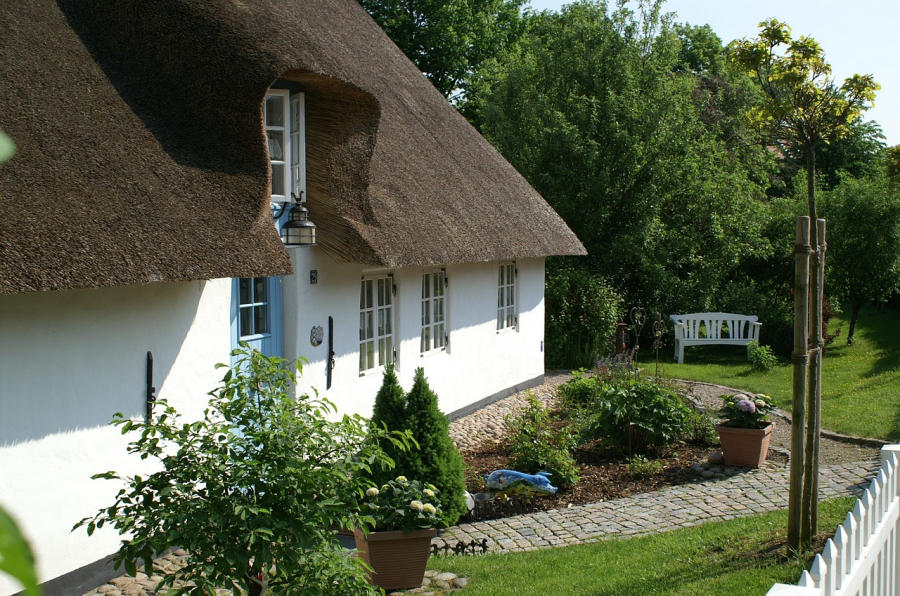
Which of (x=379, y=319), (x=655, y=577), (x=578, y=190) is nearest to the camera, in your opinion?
(x=655, y=577)

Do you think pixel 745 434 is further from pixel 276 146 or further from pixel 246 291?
pixel 276 146

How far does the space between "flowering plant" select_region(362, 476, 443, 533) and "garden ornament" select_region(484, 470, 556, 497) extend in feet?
6.08

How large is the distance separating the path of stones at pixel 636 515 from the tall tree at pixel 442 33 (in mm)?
18886

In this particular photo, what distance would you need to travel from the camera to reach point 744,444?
28.6ft

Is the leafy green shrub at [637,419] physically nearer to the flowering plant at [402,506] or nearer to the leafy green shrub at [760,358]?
the flowering plant at [402,506]

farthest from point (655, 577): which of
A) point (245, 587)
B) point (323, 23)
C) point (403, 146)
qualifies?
point (323, 23)

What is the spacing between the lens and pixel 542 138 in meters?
18.4

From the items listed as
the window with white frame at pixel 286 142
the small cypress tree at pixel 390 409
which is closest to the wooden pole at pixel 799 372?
the small cypress tree at pixel 390 409

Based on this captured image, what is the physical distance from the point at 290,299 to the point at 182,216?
230cm

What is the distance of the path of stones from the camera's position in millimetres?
6051

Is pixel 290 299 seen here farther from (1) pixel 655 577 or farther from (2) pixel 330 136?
(1) pixel 655 577

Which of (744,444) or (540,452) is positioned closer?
Answer: (540,452)

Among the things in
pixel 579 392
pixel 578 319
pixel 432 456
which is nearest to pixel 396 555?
pixel 432 456

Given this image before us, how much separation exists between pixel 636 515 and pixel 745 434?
2.01 meters
